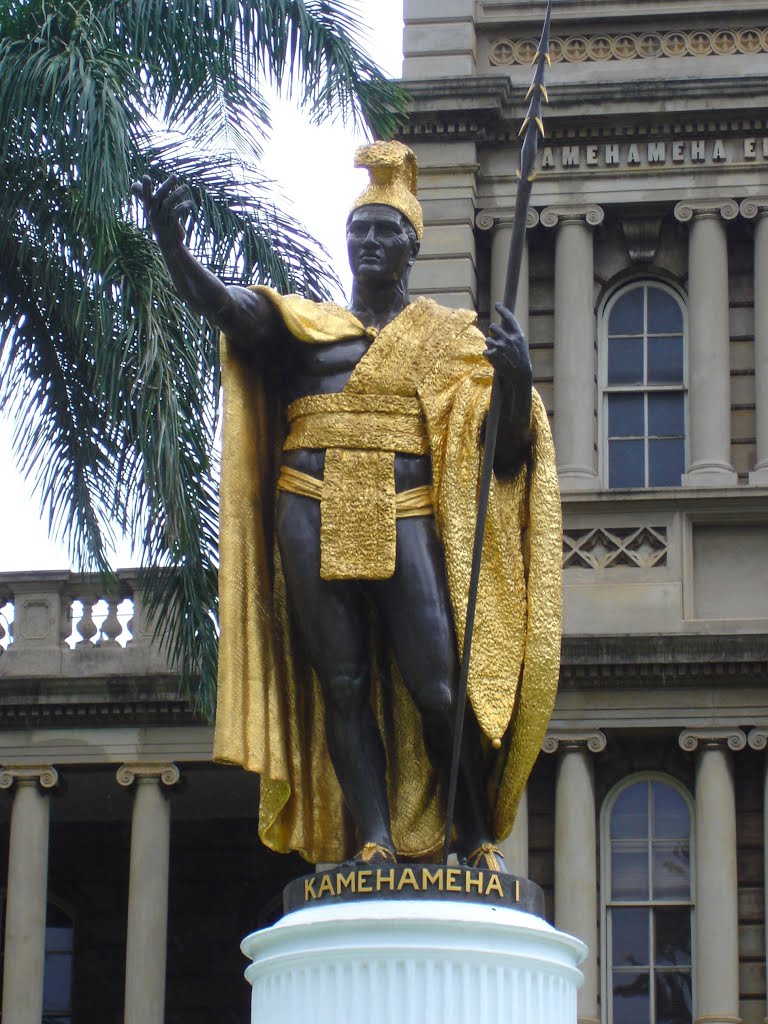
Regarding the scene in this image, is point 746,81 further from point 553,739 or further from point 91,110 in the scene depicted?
point 91,110

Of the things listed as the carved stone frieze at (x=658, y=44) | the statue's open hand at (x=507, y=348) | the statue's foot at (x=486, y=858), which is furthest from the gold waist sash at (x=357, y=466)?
the carved stone frieze at (x=658, y=44)

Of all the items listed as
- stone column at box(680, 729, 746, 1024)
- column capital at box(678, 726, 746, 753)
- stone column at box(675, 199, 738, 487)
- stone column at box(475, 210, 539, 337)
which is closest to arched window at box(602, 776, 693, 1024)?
stone column at box(680, 729, 746, 1024)

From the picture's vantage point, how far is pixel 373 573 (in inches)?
296

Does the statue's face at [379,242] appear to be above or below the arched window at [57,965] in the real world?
above

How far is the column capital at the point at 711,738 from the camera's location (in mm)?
23062

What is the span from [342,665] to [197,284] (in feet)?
3.73

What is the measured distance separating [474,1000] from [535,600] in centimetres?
123

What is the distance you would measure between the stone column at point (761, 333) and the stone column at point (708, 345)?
0.21m

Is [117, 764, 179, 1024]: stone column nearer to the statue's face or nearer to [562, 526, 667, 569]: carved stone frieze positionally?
[562, 526, 667, 569]: carved stone frieze

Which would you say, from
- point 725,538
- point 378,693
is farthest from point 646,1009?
point 378,693

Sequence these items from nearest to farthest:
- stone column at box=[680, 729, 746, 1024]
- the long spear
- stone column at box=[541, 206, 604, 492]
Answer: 1. the long spear
2. stone column at box=[680, 729, 746, 1024]
3. stone column at box=[541, 206, 604, 492]

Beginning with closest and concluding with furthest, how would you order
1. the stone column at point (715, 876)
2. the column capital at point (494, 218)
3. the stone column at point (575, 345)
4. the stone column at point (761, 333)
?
1. the stone column at point (715, 876)
2. the stone column at point (761, 333)
3. the stone column at point (575, 345)
4. the column capital at point (494, 218)

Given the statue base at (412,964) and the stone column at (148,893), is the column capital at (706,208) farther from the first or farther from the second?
the statue base at (412,964)

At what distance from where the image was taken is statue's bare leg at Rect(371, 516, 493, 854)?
24.6 ft
